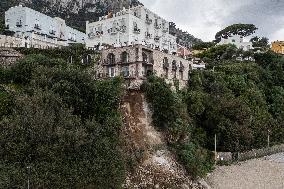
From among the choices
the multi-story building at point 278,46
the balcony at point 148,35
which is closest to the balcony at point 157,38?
the balcony at point 148,35

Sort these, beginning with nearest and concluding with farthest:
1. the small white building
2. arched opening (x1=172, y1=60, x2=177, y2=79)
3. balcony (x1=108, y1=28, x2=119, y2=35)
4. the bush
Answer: the bush, arched opening (x1=172, y1=60, x2=177, y2=79), balcony (x1=108, y1=28, x2=119, y2=35), the small white building

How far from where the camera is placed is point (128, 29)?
52.6 meters

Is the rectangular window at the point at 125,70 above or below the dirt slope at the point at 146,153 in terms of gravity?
above

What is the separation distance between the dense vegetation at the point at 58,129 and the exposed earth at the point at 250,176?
10.6 metres

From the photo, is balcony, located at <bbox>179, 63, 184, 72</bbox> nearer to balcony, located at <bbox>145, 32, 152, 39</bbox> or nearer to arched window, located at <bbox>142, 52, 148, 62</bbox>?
arched window, located at <bbox>142, 52, 148, 62</bbox>

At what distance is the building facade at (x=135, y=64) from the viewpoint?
39.8 meters

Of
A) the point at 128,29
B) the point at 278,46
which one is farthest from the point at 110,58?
the point at 278,46

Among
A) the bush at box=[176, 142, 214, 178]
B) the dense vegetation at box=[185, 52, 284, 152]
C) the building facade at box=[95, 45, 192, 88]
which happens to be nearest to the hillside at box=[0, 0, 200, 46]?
the dense vegetation at box=[185, 52, 284, 152]

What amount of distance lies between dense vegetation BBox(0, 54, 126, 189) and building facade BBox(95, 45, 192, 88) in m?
5.61

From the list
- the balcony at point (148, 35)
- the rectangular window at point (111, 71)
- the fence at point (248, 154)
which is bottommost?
the fence at point (248, 154)

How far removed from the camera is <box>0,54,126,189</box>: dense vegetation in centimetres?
2638

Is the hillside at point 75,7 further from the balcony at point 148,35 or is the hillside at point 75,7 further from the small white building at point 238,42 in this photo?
the balcony at point 148,35

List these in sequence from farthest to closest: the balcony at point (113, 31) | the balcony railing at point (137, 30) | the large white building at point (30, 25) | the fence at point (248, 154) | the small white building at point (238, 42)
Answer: the small white building at point (238, 42) → the large white building at point (30, 25) → the balcony railing at point (137, 30) → the balcony at point (113, 31) → the fence at point (248, 154)

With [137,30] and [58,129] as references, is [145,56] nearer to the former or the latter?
[137,30]
